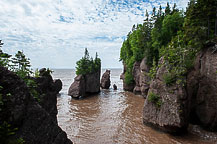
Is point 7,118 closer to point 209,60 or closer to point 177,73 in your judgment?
point 177,73

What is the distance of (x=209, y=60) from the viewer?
1045 cm

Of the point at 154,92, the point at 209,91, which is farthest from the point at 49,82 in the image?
the point at 209,91

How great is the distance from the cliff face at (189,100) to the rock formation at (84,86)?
1760 cm

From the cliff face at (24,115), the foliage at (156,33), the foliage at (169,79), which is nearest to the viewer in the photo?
the cliff face at (24,115)

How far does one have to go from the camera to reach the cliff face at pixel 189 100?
32.1 feet

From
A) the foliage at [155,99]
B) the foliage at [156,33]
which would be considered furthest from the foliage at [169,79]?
the foliage at [156,33]

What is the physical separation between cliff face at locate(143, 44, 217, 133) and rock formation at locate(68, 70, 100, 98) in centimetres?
1760

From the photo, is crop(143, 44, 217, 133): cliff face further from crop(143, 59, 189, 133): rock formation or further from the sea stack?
the sea stack


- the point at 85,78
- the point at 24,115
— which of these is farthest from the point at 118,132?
the point at 85,78

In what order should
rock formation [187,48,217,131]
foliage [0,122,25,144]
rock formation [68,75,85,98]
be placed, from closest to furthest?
Result: foliage [0,122,25,144], rock formation [187,48,217,131], rock formation [68,75,85,98]

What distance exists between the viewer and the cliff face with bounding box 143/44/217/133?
32.1 ft

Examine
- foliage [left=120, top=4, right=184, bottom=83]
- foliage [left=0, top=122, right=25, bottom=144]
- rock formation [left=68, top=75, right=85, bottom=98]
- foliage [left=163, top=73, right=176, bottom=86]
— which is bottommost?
rock formation [left=68, top=75, right=85, bottom=98]

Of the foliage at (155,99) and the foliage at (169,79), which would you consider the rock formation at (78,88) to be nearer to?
the foliage at (155,99)

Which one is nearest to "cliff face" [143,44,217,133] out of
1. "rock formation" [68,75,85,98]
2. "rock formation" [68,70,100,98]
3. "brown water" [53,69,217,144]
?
"brown water" [53,69,217,144]
